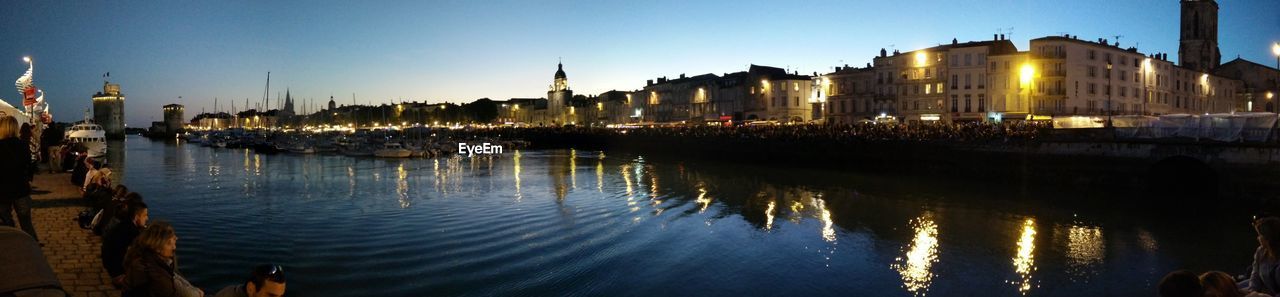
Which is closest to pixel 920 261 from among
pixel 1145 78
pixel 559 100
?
pixel 1145 78

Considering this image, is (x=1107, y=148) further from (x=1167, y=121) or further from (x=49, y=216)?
(x=49, y=216)

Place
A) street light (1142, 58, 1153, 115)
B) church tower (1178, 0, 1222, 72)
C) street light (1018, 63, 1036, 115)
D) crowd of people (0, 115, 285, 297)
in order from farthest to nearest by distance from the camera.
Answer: church tower (1178, 0, 1222, 72), street light (1142, 58, 1153, 115), street light (1018, 63, 1036, 115), crowd of people (0, 115, 285, 297)

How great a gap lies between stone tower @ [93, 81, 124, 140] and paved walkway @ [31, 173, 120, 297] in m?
191

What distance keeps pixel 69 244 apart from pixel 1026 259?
2050 cm

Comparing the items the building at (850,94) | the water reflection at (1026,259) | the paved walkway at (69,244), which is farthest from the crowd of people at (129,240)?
the building at (850,94)

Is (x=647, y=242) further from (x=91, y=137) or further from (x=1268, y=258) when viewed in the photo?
(x=91, y=137)

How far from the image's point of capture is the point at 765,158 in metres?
63.4

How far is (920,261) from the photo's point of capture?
17953 millimetres

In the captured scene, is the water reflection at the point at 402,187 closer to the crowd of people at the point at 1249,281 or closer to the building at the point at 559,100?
the crowd of people at the point at 1249,281

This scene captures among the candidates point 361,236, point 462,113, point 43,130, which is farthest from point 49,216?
point 462,113

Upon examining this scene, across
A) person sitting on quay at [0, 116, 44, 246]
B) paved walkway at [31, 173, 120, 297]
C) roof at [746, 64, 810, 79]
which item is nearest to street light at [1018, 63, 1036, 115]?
roof at [746, 64, 810, 79]

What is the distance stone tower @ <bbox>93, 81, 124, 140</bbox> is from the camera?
176m

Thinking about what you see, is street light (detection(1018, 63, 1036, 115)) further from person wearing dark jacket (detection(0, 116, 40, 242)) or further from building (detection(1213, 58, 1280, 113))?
person wearing dark jacket (detection(0, 116, 40, 242))

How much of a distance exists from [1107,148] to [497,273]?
115ft
